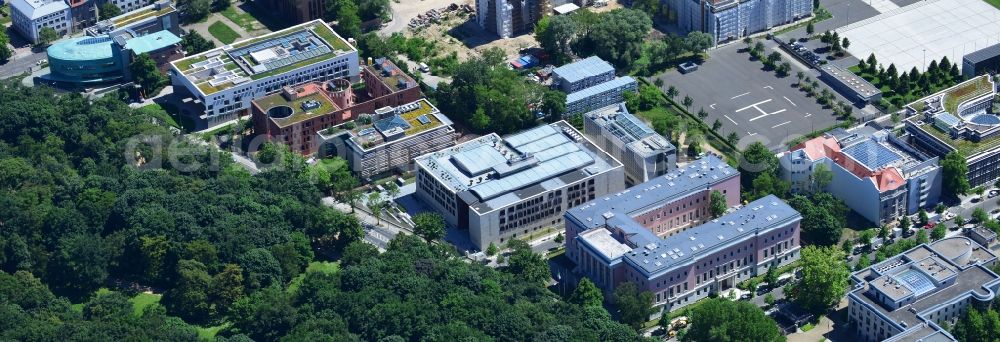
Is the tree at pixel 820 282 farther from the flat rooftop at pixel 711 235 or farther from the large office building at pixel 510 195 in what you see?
the large office building at pixel 510 195

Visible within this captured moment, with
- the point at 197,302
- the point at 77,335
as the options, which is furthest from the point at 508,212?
the point at 77,335

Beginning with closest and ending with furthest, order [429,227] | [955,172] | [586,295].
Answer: [586,295] → [429,227] → [955,172]

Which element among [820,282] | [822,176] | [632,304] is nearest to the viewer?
[632,304]

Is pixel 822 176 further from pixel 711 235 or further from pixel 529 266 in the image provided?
pixel 529 266

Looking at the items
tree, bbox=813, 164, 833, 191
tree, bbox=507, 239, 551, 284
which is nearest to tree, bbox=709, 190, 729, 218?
tree, bbox=813, 164, 833, 191

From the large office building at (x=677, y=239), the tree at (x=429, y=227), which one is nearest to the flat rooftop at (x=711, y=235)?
the large office building at (x=677, y=239)

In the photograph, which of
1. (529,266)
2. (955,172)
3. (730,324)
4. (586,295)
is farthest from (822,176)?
(529,266)

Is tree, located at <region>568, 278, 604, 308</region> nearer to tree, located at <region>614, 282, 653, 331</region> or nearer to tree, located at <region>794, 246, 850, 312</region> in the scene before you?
tree, located at <region>614, 282, 653, 331</region>
